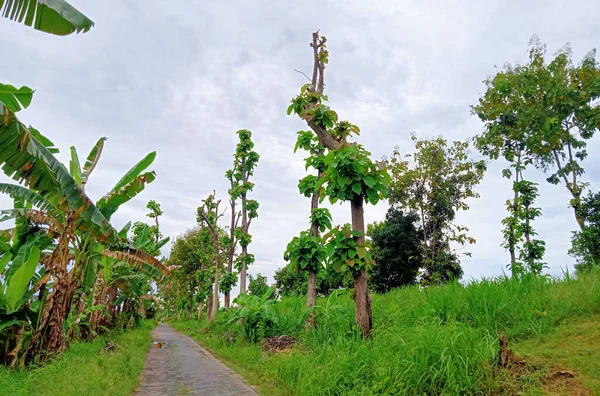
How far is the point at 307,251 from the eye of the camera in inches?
391

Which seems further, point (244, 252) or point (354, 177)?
point (244, 252)

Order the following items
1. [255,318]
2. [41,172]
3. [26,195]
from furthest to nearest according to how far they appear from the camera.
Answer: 1. [255,318]
2. [26,195]
3. [41,172]

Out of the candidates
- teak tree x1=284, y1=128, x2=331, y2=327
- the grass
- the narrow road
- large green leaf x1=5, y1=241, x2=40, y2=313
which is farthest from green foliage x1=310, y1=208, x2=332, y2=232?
large green leaf x1=5, y1=241, x2=40, y2=313

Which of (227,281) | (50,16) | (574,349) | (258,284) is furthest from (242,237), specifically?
(258,284)

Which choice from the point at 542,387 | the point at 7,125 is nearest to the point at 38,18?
the point at 7,125

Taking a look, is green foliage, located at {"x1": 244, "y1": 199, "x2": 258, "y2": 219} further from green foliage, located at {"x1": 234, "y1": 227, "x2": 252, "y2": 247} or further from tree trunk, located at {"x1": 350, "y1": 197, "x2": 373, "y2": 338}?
tree trunk, located at {"x1": 350, "y1": 197, "x2": 373, "y2": 338}

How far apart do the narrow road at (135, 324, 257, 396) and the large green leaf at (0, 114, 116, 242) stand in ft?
10.5

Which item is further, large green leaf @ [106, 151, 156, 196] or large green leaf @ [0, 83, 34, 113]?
large green leaf @ [106, 151, 156, 196]

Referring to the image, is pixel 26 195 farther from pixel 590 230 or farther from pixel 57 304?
pixel 590 230

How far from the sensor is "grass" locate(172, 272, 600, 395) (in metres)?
4.50

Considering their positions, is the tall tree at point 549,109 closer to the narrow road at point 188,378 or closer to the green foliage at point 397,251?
the green foliage at point 397,251

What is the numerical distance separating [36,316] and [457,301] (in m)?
8.73

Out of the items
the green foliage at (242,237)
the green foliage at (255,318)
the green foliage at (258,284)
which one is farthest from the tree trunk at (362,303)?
the green foliage at (258,284)

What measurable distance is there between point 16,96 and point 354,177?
6.37 m
